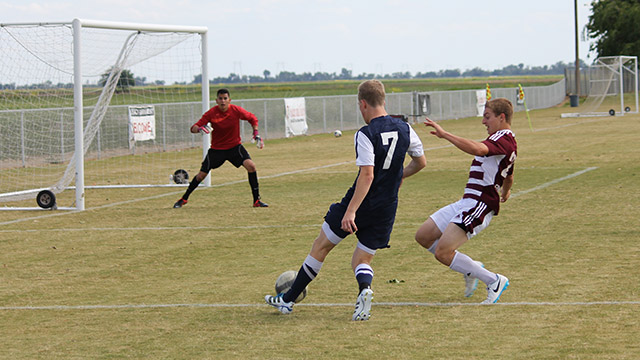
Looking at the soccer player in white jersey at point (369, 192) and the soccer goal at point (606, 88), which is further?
the soccer goal at point (606, 88)

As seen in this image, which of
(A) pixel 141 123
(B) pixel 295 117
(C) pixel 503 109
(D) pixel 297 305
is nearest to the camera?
(C) pixel 503 109

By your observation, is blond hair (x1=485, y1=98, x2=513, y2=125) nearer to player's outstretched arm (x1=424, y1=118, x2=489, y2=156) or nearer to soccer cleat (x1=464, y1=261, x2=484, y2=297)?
player's outstretched arm (x1=424, y1=118, x2=489, y2=156)

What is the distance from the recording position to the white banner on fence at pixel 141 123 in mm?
29219

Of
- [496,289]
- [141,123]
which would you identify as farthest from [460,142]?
[141,123]

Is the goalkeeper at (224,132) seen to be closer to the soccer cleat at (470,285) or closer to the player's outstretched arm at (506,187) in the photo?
the player's outstretched arm at (506,187)

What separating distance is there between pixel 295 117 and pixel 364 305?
33212 millimetres

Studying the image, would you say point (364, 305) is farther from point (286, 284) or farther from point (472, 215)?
point (472, 215)

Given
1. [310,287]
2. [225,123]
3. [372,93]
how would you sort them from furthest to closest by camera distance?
[225,123], [310,287], [372,93]

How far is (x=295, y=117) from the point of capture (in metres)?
39.7

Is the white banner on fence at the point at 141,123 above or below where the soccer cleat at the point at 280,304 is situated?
above

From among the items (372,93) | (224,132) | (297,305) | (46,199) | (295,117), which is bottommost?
(297,305)

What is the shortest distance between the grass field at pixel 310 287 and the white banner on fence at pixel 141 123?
12.7 meters

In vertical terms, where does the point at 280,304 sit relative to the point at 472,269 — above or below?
below

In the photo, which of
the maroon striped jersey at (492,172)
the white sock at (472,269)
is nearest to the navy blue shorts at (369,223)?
the white sock at (472,269)
